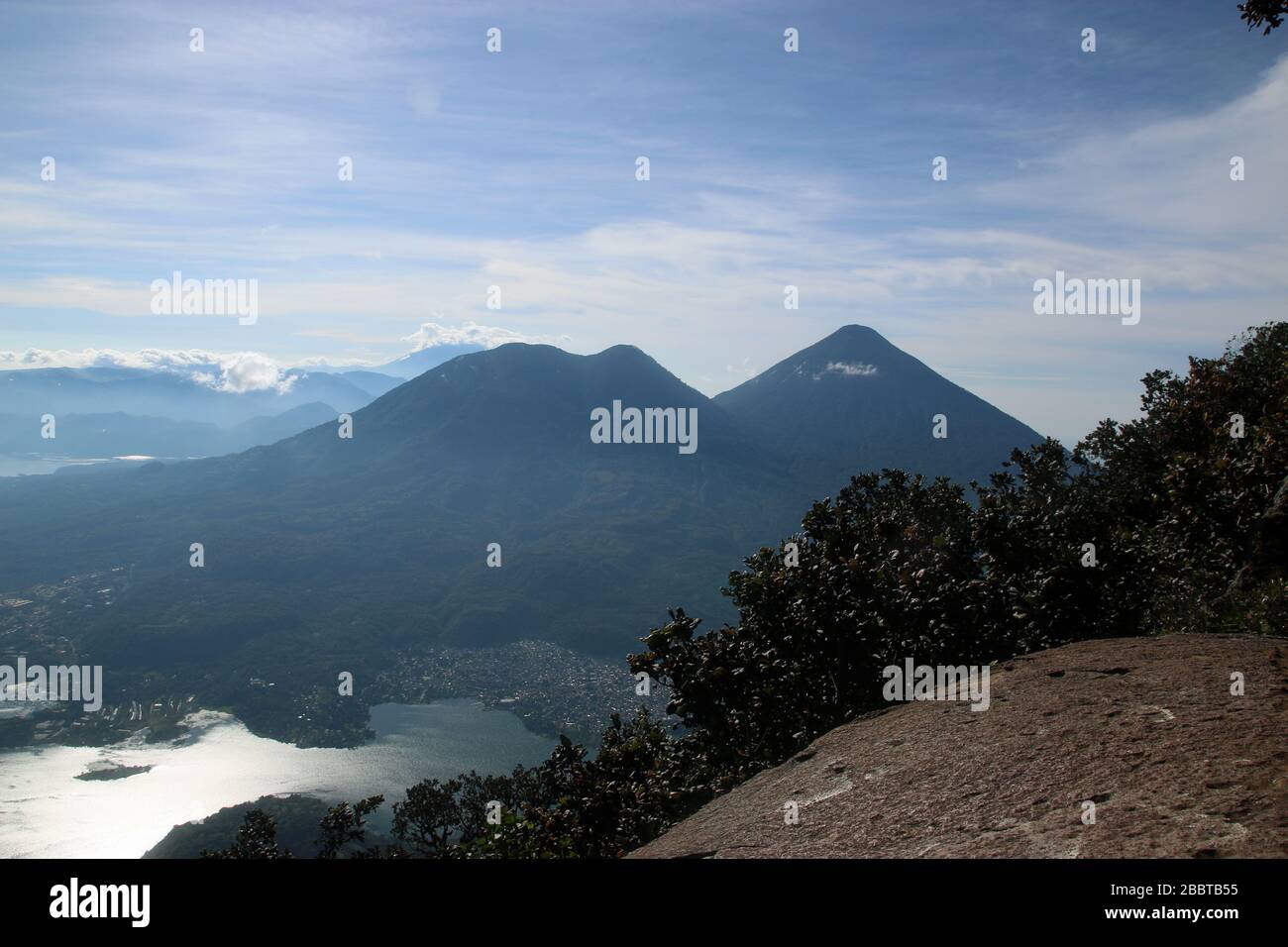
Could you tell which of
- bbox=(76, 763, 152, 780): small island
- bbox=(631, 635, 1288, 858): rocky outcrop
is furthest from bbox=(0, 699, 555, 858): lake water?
bbox=(631, 635, 1288, 858): rocky outcrop

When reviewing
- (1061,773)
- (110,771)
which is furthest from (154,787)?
(1061,773)

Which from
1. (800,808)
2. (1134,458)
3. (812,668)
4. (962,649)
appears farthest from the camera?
(1134,458)

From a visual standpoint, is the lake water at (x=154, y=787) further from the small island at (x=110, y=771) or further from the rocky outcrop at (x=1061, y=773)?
the rocky outcrop at (x=1061, y=773)

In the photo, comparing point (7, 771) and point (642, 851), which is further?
point (7, 771)

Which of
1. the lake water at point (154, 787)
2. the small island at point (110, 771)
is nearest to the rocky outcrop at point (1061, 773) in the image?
the lake water at point (154, 787)

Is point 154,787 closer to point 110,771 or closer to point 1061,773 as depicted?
point 110,771

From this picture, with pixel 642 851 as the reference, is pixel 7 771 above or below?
below

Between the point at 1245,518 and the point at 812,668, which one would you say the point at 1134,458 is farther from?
the point at 812,668
